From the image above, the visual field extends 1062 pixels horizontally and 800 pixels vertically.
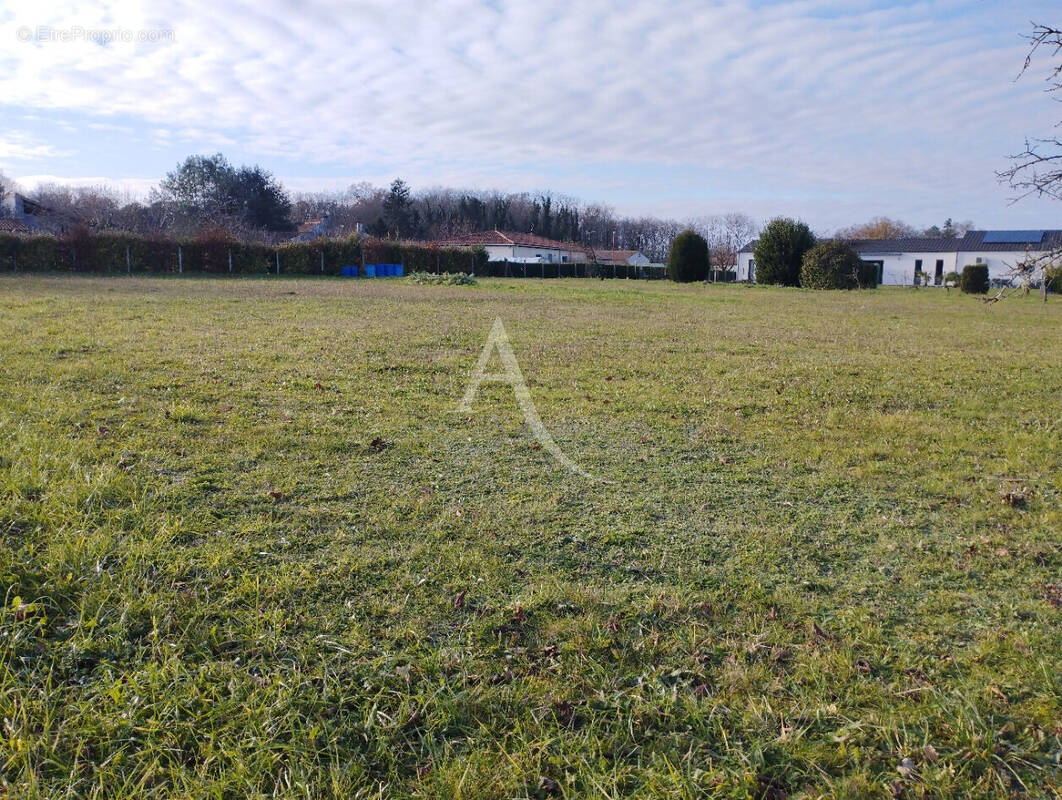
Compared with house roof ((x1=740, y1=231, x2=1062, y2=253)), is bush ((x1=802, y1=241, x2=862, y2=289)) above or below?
below

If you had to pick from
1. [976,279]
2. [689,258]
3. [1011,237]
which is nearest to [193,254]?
[689,258]

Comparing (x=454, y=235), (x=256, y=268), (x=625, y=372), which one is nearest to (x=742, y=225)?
(x=454, y=235)

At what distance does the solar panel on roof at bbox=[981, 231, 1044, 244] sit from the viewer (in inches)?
2430

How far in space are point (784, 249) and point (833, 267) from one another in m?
3.76

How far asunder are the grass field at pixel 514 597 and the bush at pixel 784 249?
35.2 metres

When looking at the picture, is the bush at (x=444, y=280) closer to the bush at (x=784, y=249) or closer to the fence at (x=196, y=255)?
the fence at (x=196, y=255)

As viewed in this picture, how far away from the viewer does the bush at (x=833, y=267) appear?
36969 millimetres

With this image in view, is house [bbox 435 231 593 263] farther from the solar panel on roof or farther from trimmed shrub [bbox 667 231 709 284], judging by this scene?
the solar panel on roof

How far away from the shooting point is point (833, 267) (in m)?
37.0

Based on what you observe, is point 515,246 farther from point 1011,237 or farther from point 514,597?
point 514,597

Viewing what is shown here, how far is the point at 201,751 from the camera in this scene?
2252 mm

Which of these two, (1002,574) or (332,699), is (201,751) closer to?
(332,699)

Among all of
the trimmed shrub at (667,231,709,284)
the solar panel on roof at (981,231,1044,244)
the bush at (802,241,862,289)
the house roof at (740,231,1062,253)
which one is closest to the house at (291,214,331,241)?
the trimmed shrub at (667,231,709,284)

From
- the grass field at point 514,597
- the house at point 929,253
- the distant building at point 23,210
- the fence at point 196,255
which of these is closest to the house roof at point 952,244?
the house at point 929,253
